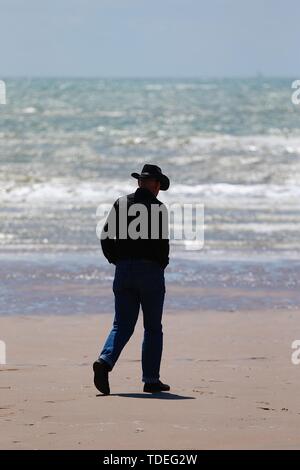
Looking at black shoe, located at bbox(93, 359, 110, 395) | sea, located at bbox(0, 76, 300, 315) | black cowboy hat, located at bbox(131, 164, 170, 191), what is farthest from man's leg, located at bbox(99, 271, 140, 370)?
sea, located at bbox(0, 76, 300, 315)

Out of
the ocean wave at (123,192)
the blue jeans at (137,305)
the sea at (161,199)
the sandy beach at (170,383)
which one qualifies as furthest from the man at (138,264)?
the ocean wave at (123,192)

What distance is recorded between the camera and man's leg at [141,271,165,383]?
24.5 ft

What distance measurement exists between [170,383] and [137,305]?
2.12 ft

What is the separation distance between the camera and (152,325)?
7.52 m

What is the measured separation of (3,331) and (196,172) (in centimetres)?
1952

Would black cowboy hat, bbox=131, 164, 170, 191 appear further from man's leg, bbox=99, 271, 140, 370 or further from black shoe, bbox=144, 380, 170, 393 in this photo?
black shoe, bbox=144, 380, 170, 393

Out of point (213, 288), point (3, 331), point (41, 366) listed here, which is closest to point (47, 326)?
point (3, 331)

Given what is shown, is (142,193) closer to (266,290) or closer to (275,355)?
(275,355)

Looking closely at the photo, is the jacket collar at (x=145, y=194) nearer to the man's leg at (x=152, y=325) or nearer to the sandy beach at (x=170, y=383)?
the man's leg at (x=152, y=325)

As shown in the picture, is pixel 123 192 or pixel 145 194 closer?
pixel 145 194

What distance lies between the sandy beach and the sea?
0.94 meters

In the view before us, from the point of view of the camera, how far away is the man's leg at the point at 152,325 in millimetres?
7453

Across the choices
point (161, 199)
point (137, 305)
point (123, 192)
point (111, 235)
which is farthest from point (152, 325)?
point (123, 192)

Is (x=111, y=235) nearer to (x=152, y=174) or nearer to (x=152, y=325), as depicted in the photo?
(x=152, y=174)
